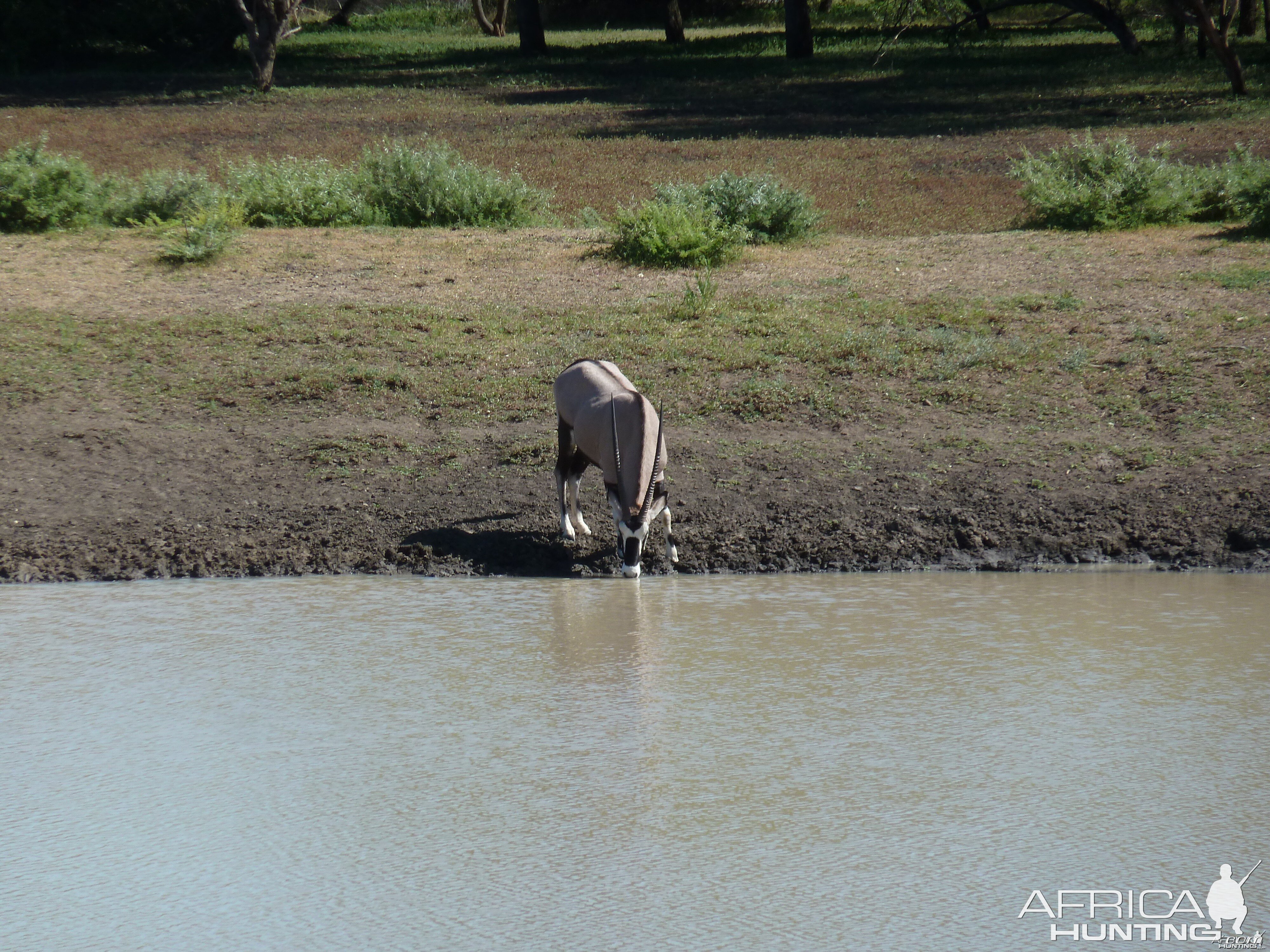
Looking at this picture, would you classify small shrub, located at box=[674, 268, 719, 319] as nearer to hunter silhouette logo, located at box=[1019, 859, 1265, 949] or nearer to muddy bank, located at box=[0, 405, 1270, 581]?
muddy bank, located at box=[0, 405, 1270, 581]

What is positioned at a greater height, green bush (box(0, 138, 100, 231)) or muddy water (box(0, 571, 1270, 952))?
green bush (box(0, 138, 100, 231))

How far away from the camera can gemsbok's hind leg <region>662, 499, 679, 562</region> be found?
29.6ft

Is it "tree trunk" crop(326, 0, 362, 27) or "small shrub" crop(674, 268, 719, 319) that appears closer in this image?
"small shrub" crop(674, 268, 719, 319)

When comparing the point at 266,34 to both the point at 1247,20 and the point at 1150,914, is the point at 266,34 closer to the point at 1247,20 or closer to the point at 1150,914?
the point at 1247,20

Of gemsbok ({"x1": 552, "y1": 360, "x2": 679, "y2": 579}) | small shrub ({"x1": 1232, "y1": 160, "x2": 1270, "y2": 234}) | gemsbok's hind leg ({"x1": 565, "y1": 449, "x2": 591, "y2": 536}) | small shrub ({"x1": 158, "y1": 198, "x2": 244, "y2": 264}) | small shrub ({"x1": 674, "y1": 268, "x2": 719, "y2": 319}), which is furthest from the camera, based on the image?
small shrub ({"x1": 1232, "y1": 160, "x2": 1270, "y2": 234})

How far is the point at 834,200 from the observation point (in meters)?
22.3

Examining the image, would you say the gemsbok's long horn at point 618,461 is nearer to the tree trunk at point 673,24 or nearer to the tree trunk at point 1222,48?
the tree trunk at point 1222,48

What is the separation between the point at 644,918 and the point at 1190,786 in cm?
239

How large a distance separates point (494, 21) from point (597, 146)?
113 feet

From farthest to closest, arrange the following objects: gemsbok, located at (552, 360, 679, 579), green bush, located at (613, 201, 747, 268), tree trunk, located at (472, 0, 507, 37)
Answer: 1. tree trunk, located at (472, 0, 507, 37)
2. green bush, located at (613, 201, 747, 268)
3. gemsbok, located at (552, 360, 679, 579)

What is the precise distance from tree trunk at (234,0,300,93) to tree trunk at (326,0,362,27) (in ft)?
68.3

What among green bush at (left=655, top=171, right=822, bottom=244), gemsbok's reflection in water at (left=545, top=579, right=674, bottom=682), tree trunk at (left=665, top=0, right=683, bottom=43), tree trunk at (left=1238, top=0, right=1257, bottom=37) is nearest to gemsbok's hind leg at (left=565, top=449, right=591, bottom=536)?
gemsbok's reflection in water at (left=545, top=579, right=674, bottom=682)

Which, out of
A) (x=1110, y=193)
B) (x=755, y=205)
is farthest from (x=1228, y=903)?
(x=1110, y=193)

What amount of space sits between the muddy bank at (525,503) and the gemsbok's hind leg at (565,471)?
0.18m
